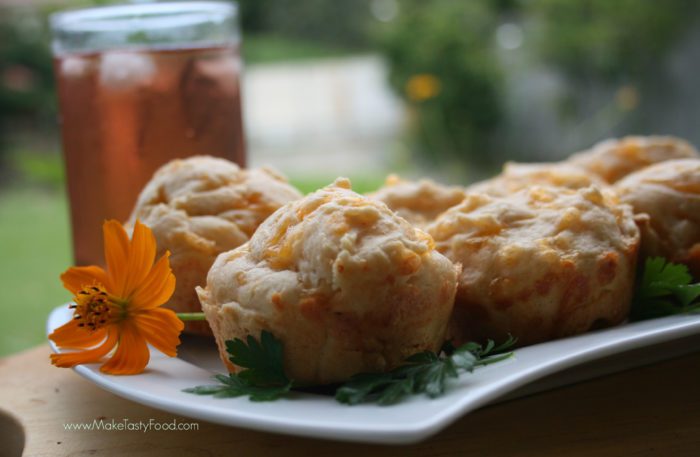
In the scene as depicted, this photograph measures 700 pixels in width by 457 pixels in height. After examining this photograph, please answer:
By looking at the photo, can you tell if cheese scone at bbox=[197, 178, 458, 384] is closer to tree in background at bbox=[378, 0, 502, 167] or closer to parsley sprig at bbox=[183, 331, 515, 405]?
parsley sprig at bbox=[183, 331, 515, 405]

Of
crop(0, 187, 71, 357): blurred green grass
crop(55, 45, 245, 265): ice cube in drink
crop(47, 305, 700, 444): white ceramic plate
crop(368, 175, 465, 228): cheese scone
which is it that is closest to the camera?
crop(47, 305, 700, 444): white ceramic plate

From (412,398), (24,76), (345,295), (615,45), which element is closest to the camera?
(412,398)

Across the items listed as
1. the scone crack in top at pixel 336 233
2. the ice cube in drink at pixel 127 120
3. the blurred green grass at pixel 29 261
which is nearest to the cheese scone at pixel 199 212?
the scone crack in top at pixel 336 233

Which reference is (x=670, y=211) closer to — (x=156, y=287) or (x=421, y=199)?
(x=421, y=199)

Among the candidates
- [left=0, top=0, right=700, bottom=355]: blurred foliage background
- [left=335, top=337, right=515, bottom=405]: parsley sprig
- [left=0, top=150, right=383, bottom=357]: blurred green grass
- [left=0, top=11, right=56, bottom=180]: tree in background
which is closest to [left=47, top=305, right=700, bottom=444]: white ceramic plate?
[left=335, top=337, right=515, bottom=405]: parsley sprig

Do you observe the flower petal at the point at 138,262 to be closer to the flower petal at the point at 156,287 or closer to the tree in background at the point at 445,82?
the flower petal at the point at 156,287

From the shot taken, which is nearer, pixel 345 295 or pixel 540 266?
pixel 345 295

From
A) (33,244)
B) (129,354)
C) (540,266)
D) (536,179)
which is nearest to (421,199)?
(536,179)
